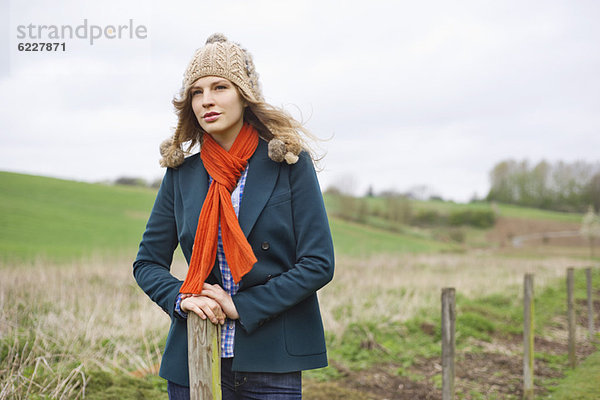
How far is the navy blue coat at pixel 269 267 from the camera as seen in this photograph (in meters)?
1.57

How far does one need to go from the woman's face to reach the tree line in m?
54.2

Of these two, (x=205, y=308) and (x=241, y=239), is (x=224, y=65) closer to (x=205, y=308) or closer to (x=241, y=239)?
(x=241, y=239)

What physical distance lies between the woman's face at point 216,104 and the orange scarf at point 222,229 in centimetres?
10

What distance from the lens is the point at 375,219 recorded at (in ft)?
150

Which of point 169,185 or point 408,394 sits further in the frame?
point 408,394

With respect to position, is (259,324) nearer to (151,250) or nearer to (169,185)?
(151,250)

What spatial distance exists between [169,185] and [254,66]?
0.60m

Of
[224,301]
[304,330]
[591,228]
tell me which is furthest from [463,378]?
[591,228]

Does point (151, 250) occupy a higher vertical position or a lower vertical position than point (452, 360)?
higher

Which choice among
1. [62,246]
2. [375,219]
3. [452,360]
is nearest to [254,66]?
[452,360]

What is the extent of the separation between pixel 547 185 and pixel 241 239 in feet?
225

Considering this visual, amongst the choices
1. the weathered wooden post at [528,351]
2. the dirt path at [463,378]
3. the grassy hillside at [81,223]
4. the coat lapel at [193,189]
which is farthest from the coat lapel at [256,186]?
the grassy hillside at [81,223]

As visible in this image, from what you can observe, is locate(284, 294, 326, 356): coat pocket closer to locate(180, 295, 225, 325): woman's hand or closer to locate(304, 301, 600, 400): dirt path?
locate(180, 295, 225, 325): woman's hand

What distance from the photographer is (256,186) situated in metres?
1.71
